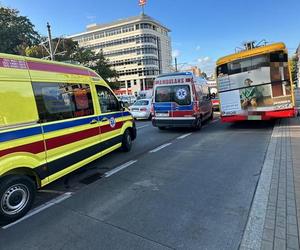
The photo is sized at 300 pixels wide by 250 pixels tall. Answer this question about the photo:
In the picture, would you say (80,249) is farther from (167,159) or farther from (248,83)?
(248,83)

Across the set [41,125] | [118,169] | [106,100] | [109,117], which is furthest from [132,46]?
[41,125]

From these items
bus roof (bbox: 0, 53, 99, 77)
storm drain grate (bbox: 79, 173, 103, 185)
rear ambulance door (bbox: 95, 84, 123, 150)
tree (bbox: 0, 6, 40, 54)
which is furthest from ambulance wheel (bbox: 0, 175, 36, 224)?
tree (bbox: 0, 6, 40, 54)

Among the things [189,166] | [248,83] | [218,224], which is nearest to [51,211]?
[218,224]

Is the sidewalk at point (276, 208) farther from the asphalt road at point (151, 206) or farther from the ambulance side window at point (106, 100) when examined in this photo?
the ambulance side window at point (106, 100)

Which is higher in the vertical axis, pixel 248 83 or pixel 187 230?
pixel 248 83

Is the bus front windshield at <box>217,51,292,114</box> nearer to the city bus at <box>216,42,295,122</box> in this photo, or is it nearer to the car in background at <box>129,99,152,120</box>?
the city bus at <box>216,42,295,122</box>

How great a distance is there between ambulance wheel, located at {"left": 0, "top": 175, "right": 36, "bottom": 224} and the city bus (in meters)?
9.21

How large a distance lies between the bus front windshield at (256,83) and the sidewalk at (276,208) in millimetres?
4384

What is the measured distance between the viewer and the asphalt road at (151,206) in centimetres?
325

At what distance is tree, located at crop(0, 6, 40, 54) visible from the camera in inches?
1088

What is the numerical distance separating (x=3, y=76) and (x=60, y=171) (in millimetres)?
2031

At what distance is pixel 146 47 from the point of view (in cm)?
8819

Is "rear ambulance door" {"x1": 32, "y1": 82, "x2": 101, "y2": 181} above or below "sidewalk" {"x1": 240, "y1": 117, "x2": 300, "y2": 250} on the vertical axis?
above

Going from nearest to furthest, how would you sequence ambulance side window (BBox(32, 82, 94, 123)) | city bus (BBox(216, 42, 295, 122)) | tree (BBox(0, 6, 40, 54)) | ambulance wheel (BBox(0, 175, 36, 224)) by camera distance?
1. ambulance wheel (BBox(0, 175, 36, 224))
2. ambulance side window (BBox(32, 82, 94, 123))
3. city bus (BBox(216, 42, 295, 122))
4. tree (BBox(0, 6, 40, 54))
